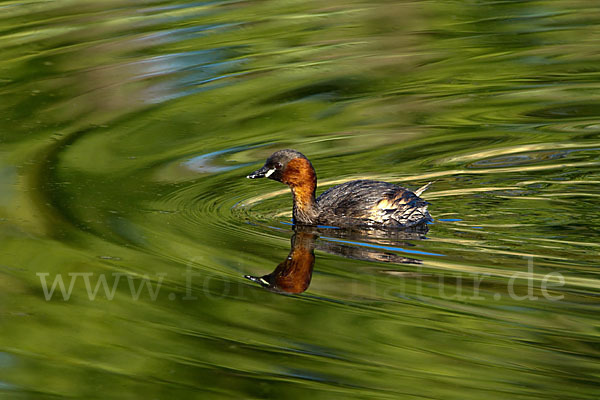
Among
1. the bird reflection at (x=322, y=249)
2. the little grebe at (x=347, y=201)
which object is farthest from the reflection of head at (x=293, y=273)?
the little grebe at (x=347, y=201)

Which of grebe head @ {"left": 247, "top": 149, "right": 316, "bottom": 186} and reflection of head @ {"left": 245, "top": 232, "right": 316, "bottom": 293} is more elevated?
grebe head @ {"left": 247, "top": 149, "right": 316, "bottom": 186}

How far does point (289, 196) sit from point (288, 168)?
724 millimetres

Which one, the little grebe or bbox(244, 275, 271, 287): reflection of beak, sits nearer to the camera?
bbox(244, 275, 271, 287): reflection of beak

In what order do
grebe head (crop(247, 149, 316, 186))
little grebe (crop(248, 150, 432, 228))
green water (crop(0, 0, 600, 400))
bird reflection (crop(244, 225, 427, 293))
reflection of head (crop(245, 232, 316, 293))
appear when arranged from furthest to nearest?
grebe head (crop(247, 149, 316, 186)), little grebe (crop(248, 150, 432, 228)), bird reflection (crop(244, 225, 427, 293)), reflection of head (crop(245, 232, 316, 293)), green water (crop(0, 0, 600, 400))

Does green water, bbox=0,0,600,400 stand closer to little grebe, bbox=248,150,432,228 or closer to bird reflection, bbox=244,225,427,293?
bird reflection, bbox=244,225,427,293

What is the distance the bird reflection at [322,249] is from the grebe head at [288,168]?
481 mm

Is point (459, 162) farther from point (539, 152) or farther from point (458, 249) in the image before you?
point (458, 249)

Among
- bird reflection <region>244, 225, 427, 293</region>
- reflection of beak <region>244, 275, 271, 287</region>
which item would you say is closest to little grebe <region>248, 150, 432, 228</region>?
bird reflection <region>244, 225, 427, 293</region>

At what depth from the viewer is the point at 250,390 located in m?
4.88

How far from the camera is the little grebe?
7.90 m

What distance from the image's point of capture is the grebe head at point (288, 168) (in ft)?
26.9

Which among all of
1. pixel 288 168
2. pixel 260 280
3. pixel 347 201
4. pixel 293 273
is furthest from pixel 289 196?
pixel 260 280

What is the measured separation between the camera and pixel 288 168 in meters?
8.22

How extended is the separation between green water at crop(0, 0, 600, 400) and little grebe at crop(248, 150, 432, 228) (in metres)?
0.26
